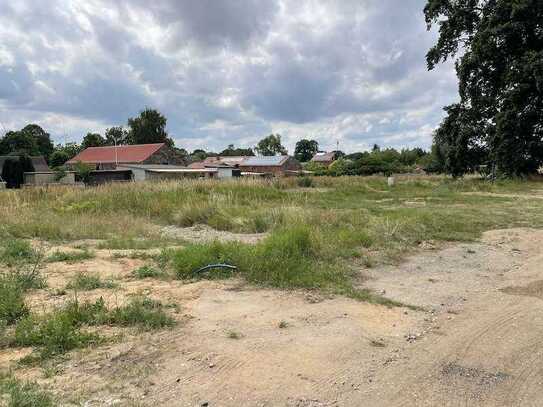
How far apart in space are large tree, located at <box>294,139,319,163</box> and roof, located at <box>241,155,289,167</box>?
48.0 metres

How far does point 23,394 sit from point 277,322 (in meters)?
2.55

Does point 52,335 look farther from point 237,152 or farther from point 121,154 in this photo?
point 237,152

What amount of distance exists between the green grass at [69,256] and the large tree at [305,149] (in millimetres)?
134236

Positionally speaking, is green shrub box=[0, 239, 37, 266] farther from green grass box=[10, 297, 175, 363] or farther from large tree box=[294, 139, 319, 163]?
large tree box=[294, 139, 319, 163]

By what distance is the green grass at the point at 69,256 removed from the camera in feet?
26.6

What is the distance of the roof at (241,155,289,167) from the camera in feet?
292

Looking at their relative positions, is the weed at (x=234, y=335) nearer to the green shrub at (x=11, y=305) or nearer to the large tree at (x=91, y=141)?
the green shrub at (x=11, y=305)

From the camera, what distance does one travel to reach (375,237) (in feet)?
33.6

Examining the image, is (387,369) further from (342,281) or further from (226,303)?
(342,281)

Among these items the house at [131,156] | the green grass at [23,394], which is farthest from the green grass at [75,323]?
the house at [131,156]

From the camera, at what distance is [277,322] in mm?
4938

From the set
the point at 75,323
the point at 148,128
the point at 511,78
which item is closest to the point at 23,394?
the point at 75,323

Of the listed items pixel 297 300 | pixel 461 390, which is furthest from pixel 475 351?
pixel 297 300

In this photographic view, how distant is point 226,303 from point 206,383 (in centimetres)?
210
